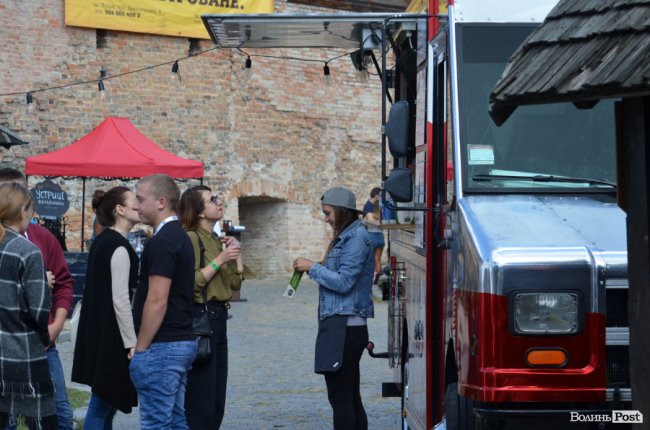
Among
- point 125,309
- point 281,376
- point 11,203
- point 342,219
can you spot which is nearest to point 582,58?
point 11,203

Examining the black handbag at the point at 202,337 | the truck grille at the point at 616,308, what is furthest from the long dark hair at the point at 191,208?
the truck grille at the point at 616,308

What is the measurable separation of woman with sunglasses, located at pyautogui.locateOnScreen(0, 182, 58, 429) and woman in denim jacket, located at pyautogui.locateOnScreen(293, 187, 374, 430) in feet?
7.85

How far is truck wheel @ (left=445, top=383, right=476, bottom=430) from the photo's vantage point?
5.41 m

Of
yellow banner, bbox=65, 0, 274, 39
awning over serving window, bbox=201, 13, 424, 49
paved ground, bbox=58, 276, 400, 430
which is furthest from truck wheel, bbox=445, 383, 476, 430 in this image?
yellow banner, bbox=65, 0, 274, 39

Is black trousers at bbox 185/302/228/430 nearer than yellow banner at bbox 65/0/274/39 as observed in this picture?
Yes

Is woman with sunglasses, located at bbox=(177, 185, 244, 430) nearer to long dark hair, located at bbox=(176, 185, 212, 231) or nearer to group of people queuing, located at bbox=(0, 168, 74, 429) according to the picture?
long dark hair, located at bbox=(176, 185, 212, 231)

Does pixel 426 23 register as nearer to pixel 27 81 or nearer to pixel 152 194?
pixel 152 194

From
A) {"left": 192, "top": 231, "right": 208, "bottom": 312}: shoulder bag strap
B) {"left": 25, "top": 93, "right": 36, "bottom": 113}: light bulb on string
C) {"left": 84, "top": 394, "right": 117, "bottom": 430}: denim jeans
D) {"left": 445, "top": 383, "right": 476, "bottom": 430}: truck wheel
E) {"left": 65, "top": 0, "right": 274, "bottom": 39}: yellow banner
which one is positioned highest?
{"left": 65, "top": 0, "right": 274, "bottom": 39}: yellow banner

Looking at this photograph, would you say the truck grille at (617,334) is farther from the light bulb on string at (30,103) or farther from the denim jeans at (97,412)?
the light bulb on string at (30,103)

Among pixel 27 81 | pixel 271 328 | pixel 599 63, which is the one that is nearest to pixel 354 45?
pixel 599 63

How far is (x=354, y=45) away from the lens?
9438 mm

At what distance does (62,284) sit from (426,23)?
110 inches

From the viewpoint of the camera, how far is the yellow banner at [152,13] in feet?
81.8

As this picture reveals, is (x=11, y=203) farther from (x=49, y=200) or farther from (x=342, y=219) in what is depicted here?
(x=49, y=200)
